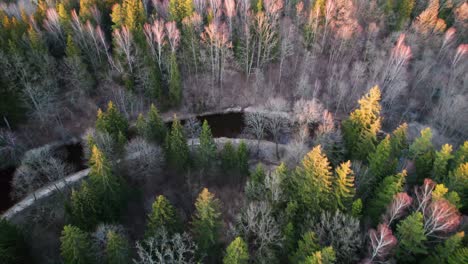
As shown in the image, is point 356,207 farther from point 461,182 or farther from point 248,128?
point 248,128

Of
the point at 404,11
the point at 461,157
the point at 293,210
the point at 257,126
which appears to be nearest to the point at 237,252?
the point at 293,210

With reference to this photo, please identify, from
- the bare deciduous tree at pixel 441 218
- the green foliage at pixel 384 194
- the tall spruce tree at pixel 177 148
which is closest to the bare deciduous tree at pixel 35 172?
the tall spruce tree at pixel 177 148

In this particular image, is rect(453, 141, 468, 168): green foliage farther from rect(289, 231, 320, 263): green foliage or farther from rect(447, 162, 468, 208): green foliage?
rect(289, 231, 320, 263): green foliage

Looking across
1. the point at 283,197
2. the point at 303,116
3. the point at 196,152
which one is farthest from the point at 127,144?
the point at 303,116

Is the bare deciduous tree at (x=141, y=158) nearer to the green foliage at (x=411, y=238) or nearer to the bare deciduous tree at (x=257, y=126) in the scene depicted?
the bare deciduous tree at (x=257, y=126)

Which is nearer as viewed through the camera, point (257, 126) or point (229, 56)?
point (257, 126)

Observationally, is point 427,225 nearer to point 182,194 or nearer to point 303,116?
point 303,116
